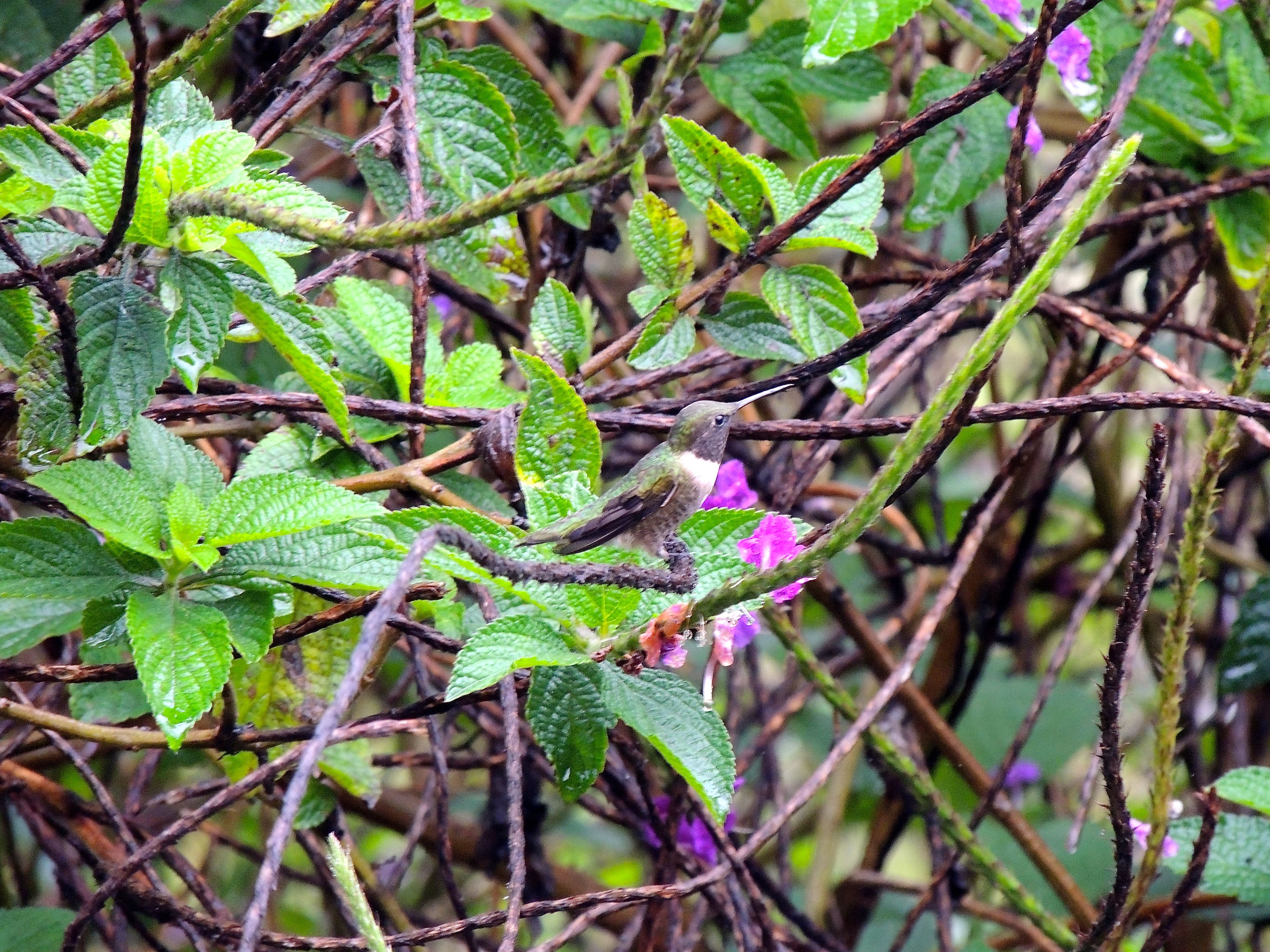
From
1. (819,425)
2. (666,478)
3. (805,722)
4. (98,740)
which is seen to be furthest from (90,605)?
(805,722)

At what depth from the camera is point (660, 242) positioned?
1.81m

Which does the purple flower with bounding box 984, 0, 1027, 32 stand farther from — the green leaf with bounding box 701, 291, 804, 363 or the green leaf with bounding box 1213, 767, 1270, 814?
the green leaf with bounding box 1213, 767, 1270, 814

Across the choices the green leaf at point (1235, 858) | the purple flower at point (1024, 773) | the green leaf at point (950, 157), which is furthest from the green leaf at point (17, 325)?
the purple flower at point (1024, 773)

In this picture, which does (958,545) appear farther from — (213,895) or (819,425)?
(213,895)

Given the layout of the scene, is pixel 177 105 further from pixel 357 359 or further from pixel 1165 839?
pixel 1165 839

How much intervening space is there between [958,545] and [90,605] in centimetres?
159

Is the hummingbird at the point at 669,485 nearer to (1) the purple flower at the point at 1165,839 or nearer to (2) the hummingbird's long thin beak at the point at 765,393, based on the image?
(2) the hummingbird's long thin beak at the point at 765,393

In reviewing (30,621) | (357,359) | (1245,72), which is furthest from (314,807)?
(1245,72)

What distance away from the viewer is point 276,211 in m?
1.23

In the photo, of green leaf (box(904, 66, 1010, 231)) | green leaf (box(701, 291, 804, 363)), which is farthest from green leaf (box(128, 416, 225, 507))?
green leaf (box(904, 66, 1010, 231))

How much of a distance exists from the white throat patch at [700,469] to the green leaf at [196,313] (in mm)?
695

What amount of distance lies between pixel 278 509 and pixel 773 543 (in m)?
0.60

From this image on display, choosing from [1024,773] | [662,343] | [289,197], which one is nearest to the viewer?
[289,197]

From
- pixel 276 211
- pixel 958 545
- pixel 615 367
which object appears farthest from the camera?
pixel 615 367
